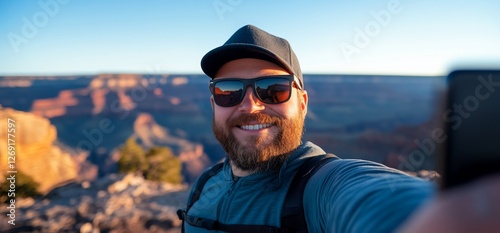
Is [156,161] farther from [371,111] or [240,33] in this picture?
[371,111]

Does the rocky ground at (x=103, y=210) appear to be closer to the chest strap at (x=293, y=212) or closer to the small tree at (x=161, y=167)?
the small tree at (x=161, y=167)

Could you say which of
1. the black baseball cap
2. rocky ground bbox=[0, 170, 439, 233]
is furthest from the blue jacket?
rocky ground bbox=[0, 170, 439, 233]

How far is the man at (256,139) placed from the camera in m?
1.17

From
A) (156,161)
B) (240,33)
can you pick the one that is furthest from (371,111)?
(240,33)

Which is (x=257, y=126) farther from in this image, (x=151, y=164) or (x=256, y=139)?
(x=151, y=164)

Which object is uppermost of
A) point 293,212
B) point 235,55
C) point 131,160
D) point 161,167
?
point 235,55

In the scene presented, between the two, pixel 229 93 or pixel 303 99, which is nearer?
pixel 229 93

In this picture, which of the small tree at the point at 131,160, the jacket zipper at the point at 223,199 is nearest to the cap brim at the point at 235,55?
the jacket zipper at the point at 223,199

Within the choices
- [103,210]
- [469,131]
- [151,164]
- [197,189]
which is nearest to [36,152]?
[151,164]

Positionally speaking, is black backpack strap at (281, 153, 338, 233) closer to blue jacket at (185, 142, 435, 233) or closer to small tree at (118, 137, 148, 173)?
blue jacket at (185, 142, 435, 233)

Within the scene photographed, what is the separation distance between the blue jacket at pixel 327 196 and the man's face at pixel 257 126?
0.07 m

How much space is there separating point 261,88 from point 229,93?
16cm

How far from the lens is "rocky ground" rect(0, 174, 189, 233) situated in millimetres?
6863

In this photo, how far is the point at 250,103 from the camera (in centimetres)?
148
